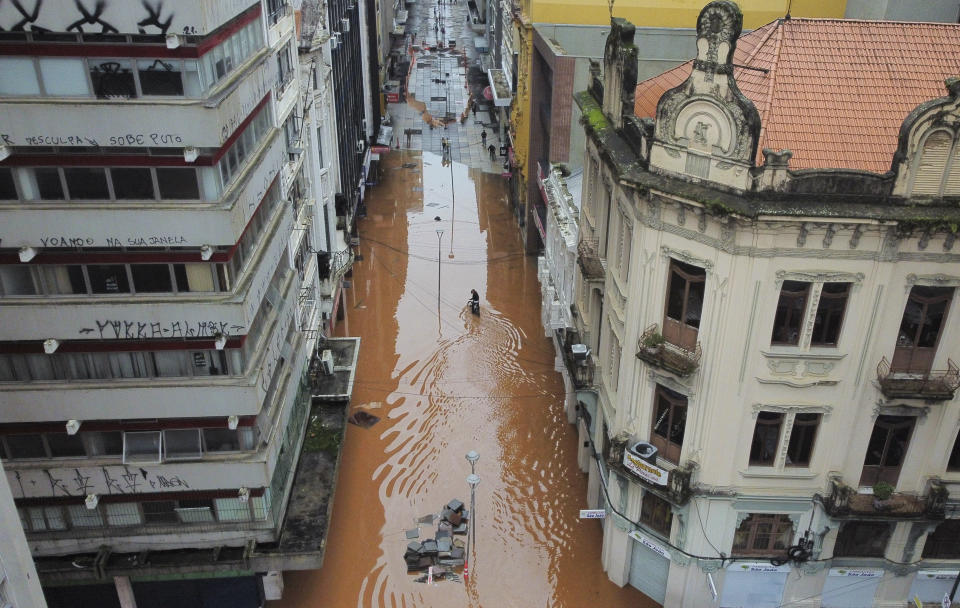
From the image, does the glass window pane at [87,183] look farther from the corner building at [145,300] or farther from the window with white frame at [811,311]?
the window with white frame at [811,311]

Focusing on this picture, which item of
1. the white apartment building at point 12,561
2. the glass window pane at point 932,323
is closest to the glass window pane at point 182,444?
the white apartment building at point 12,561

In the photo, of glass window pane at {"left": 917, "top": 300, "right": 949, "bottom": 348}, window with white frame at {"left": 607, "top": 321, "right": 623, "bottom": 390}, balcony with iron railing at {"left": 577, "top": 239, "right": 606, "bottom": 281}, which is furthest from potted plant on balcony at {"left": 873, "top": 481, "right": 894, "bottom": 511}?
balcony with iron railing at {"left": 577, "top": 239, "right": 606, "bottom": 281}

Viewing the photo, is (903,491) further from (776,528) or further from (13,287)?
(13,287)

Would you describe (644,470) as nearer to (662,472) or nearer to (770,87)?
(662,472)

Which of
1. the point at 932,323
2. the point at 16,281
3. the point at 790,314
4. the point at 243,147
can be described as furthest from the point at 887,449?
the point at 16,281

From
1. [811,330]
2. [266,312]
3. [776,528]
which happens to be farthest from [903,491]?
[266,312]
